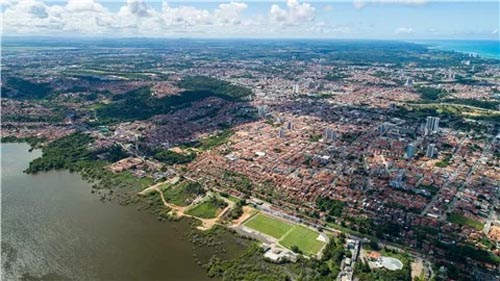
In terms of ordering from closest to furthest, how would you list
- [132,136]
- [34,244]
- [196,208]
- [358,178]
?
[34,244] < [196,208] < [358,178] < [132,136]

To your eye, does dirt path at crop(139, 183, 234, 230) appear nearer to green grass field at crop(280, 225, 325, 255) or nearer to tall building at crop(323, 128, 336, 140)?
green grass field at crop(280, 225, 325, 255)

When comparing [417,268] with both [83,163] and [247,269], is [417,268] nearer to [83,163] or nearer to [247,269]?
[247,269]

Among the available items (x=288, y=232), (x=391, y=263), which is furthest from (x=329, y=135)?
(x=391, y=263)

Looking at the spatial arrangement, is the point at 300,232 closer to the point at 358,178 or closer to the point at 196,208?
the point at 196,208

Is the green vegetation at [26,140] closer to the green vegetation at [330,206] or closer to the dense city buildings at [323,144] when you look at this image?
the dense city buildings at [323,144]

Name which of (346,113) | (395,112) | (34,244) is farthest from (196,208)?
(395,112)

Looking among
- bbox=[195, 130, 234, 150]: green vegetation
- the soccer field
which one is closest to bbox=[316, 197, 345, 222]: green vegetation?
the soccer field
